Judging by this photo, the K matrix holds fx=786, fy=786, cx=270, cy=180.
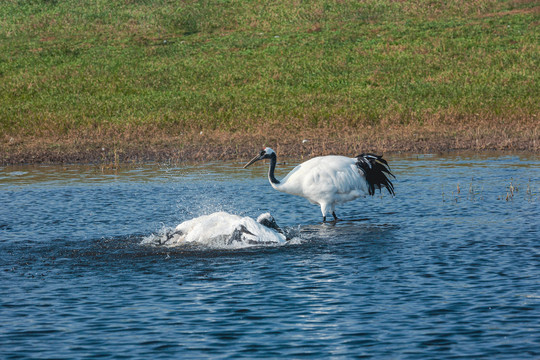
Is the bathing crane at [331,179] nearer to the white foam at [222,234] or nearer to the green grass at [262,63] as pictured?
the white foam at [222,234]

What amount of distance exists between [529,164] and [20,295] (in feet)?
48.4

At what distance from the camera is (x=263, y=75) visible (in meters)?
37.8

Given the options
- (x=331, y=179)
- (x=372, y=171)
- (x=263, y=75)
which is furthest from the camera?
(x=263, y=75)

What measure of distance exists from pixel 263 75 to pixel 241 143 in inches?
517

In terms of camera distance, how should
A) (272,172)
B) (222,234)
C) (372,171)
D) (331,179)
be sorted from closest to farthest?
1. (222,234)
2. (331,179)
3. (272,172)
4. (372,171)

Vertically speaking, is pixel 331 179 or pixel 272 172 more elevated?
pixel 272 172

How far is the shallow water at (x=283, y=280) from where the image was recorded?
737cm

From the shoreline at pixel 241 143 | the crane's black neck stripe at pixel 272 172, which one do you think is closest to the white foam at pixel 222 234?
the crane's black neck stripe at pixel 272 172

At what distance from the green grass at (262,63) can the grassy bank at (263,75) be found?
112 millimetres

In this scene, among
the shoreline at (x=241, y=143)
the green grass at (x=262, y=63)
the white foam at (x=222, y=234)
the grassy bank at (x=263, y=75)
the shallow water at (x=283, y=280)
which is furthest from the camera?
the green grass at (x=262, y=63)

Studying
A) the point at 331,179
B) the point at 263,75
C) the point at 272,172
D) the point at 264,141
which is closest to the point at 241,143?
the point at 264,141

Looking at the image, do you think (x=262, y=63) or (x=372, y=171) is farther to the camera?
(x=262, y=63)

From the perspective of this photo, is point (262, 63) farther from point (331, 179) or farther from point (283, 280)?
point (283, 280)

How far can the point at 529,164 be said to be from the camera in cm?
2028
